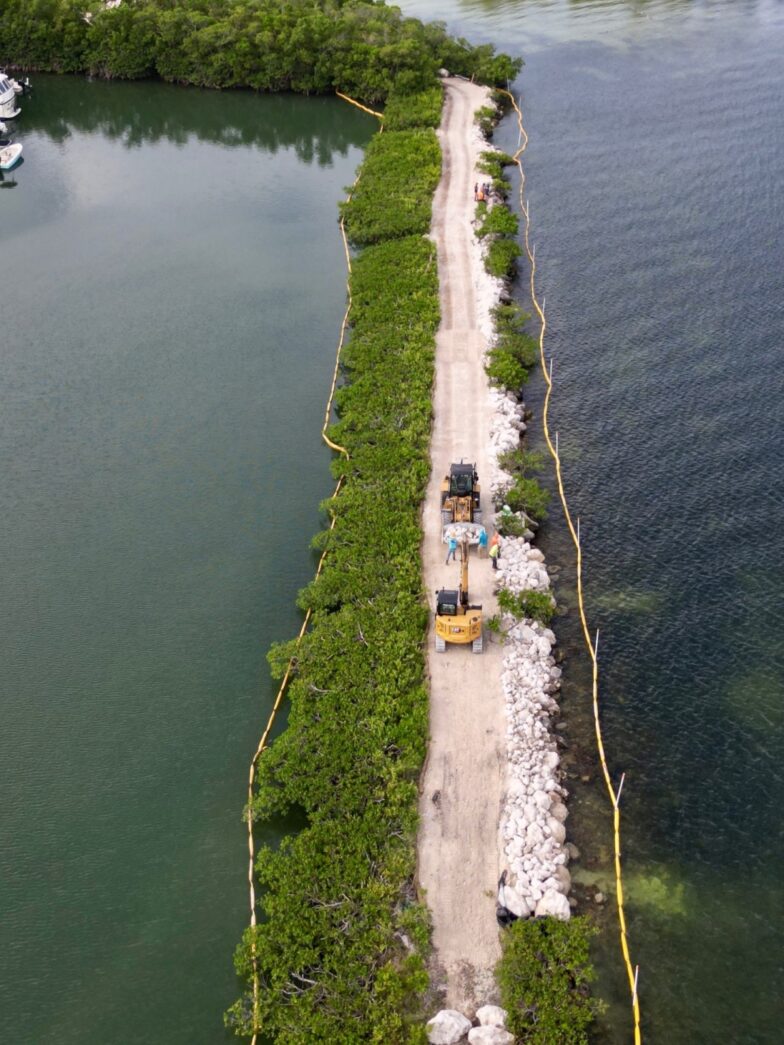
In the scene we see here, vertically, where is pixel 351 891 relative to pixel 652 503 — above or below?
below

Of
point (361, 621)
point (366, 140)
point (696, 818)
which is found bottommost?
point (696, 818)

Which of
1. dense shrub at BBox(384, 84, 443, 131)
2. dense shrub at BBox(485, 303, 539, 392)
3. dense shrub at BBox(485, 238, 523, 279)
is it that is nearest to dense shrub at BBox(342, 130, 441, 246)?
dense shrub at BBox(384, 84, 443, 131)

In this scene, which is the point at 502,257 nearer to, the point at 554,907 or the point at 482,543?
the point at 482,543

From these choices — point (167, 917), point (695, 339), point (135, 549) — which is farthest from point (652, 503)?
point (167, 917)

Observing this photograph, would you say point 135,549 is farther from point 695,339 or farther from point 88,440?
point 695,339

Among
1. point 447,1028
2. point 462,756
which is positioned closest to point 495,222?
point 462,756
